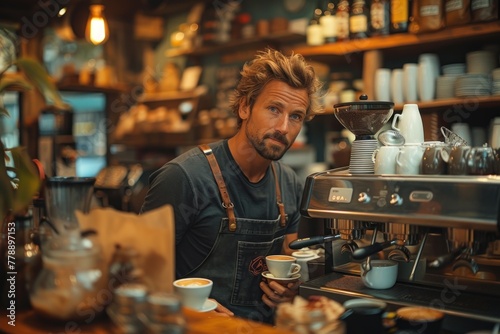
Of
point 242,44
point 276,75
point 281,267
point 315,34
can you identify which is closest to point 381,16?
point 315,34

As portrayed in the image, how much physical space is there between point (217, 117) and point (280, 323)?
3.72 meters

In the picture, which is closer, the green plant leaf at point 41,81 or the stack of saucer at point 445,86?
the green plant leaf at point 41,81

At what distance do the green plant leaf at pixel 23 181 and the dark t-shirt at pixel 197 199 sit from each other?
0.69m

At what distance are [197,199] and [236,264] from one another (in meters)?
0.30

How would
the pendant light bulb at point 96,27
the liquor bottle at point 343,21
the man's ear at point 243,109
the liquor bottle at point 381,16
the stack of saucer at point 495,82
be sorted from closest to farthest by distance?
1. the man's ear at point 243,109
2. the stack of saucer at point 495,82
3. the liquor bottle at point 381,16
4. the liquor bottle at point 343,21
5. the pendant light bulb at point 96,27

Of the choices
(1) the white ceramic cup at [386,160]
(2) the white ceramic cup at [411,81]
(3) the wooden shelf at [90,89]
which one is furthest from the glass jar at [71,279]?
(3) the wooden shelf at [90,89]

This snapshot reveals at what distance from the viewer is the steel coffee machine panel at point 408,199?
4.24 ft

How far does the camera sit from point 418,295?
59.8 inches

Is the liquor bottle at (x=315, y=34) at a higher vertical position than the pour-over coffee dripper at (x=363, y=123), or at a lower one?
higher

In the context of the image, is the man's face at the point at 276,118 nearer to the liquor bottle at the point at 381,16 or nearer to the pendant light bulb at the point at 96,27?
the liquor bottle at the point at 381,16

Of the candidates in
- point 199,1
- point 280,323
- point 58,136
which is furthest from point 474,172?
point 58,136

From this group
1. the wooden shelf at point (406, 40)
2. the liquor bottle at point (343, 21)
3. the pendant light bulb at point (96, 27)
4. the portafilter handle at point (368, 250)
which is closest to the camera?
the portafilter handle at point (368, 250)

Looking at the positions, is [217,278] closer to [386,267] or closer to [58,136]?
[386,267]

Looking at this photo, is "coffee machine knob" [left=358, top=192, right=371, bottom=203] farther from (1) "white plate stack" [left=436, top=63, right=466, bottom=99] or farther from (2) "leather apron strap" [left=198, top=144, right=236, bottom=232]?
(1) "white plate stack" [left=436, top=63, right=466, bottom=99]
